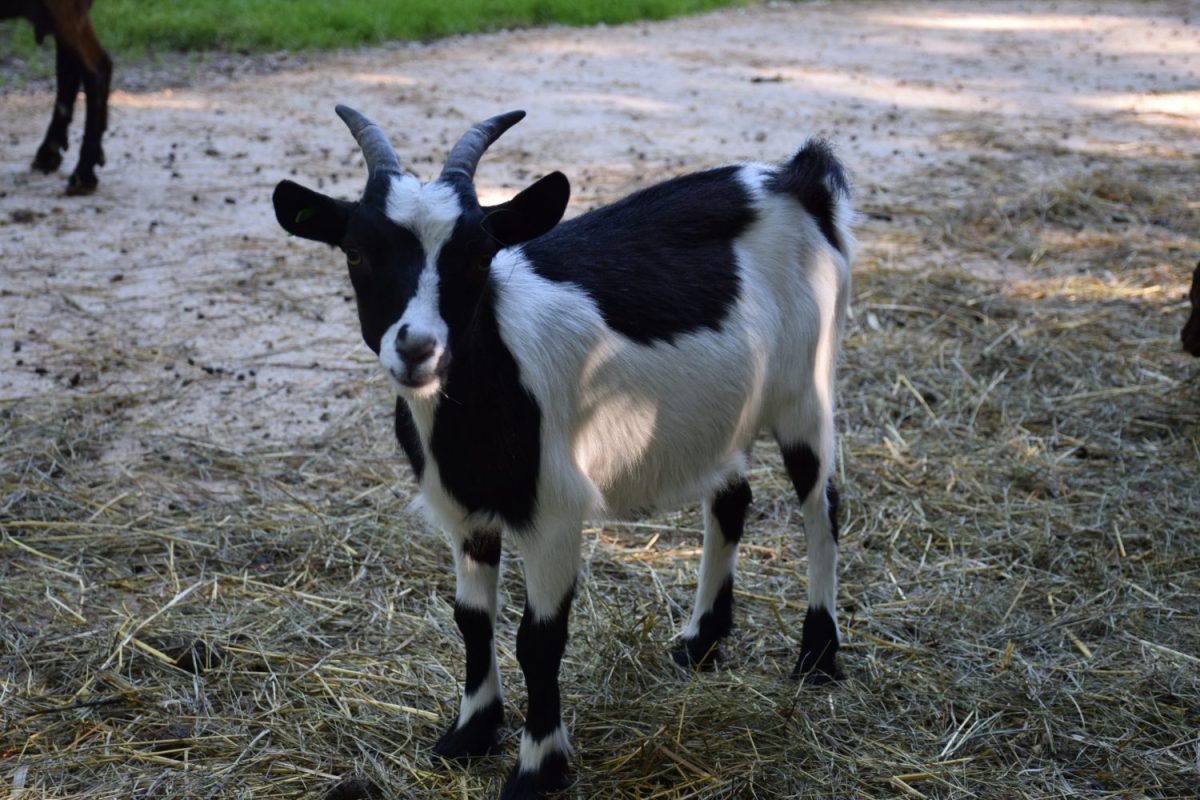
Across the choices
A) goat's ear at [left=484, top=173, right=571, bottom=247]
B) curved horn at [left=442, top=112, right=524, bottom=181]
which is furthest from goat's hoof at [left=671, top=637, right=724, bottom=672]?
curved horn at [left=442, top=112, right=524, bottom=181]

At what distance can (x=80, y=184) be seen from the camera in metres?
7.98

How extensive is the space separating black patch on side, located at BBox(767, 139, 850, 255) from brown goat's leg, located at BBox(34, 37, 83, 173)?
6.26 meters

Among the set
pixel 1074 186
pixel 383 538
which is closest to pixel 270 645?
pixel 383 538

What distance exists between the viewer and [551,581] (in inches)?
122

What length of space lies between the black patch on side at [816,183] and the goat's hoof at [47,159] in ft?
20.7

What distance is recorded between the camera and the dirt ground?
5.57 metres

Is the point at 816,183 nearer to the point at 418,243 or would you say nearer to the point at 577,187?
the point at 418,243

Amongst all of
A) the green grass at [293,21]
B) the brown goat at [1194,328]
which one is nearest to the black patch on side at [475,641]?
the brown goat at [1194,328]

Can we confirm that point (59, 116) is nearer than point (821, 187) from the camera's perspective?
No

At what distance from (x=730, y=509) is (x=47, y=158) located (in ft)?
21.1

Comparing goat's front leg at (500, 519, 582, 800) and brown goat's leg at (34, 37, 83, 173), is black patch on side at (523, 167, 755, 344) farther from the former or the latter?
brown goat's leg at (34, 37, 83, 173)

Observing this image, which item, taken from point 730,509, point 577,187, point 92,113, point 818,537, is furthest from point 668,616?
point 92,113

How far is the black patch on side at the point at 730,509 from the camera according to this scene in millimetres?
3867

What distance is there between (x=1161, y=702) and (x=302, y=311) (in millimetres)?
4494
